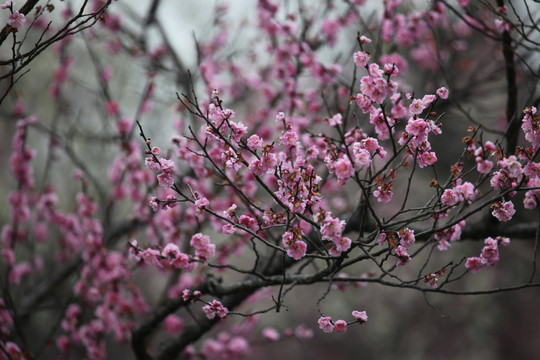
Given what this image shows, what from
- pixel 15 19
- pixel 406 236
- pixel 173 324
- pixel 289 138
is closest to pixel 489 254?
pixel 406 236

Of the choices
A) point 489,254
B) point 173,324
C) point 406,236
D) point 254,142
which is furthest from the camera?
point 173,324

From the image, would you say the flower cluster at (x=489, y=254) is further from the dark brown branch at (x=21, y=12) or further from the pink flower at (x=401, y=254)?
the dark brown branch at (x=21, y=12)

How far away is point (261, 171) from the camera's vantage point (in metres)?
2.24

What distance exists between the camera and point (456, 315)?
10062mm

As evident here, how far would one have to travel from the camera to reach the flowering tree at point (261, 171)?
217 cm

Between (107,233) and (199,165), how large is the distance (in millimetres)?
1956

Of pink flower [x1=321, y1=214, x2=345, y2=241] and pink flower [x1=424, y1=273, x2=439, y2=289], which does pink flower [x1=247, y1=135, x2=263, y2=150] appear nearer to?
pink flower [x1=321, y1=214, x2=345, y2=241]

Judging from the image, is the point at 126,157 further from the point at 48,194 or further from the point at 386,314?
the point at 386,314

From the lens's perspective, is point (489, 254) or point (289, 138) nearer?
point (289, 138)

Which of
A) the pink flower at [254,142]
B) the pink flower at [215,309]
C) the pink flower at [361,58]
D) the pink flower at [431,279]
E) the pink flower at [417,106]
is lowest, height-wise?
the pink flower at [215,309]

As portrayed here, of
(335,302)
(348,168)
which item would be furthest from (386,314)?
(348,168)

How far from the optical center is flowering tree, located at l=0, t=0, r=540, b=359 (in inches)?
85.4

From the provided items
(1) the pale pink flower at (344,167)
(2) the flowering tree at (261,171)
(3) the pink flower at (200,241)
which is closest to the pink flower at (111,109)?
(2) the flowering tree at (261,171)

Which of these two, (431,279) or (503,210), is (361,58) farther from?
(431,279)
